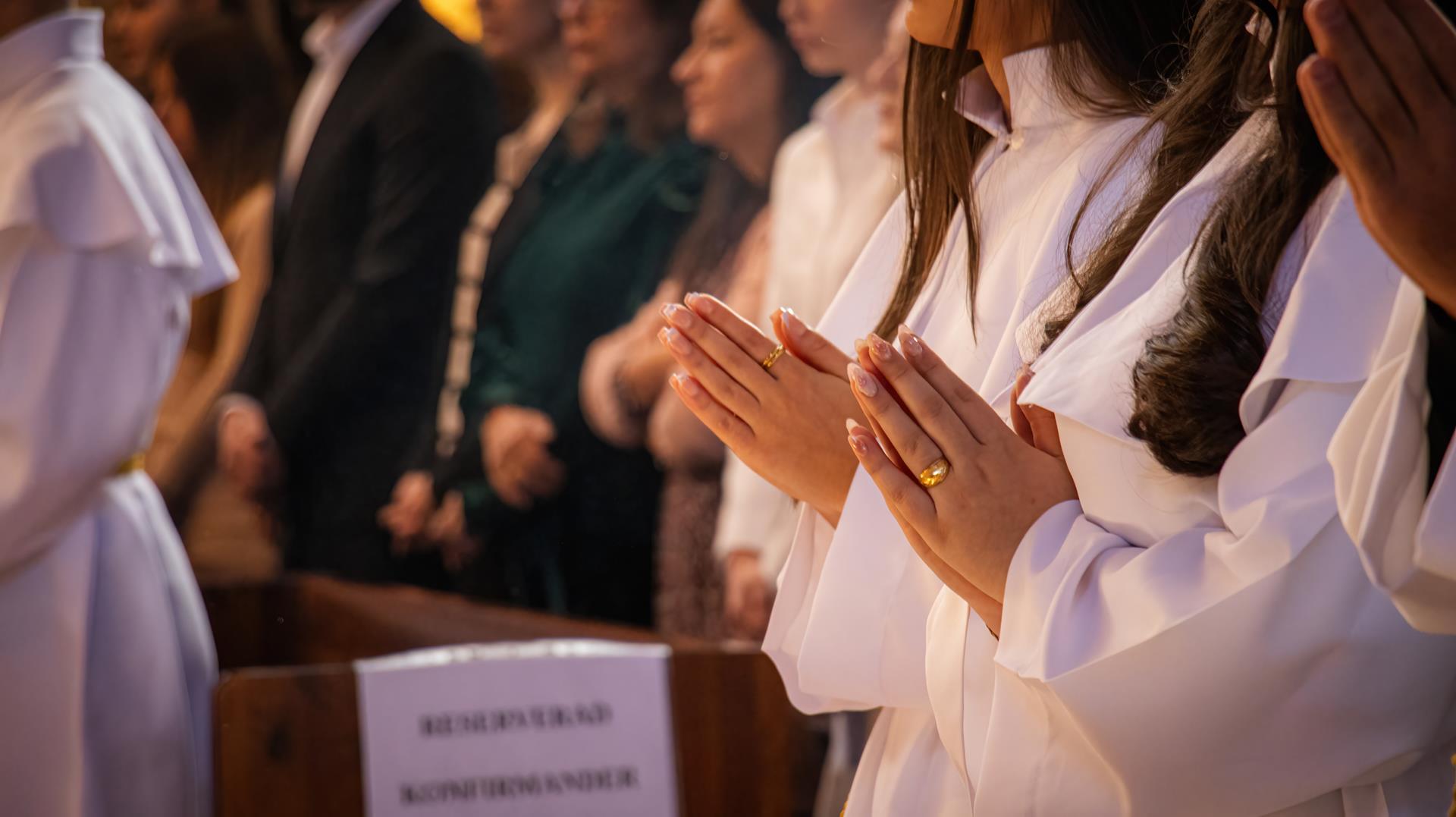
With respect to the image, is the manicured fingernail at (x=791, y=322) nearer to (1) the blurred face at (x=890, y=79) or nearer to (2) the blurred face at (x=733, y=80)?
(1) the blurred face at (x=890, y=79)

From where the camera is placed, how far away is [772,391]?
5.71 ft

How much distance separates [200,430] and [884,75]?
3.43m

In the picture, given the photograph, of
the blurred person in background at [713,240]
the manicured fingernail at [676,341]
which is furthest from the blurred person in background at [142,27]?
the manicured fingernail at [676,341]

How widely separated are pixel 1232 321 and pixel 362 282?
169 inches

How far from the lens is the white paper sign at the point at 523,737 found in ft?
8.55

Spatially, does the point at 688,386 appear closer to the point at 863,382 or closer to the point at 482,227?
the point at 863,382

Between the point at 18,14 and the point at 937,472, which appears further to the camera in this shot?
the point at 18,14

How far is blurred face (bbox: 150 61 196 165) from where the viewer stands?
6180 mm

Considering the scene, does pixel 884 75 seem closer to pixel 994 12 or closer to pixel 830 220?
pixel 830 220

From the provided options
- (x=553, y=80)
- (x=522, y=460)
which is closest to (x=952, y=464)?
(x=522, y=460)

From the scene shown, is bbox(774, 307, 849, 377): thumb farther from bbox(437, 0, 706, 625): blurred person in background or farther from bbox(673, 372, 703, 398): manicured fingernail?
bbox(437, 0, 706, 625): blurred person in background

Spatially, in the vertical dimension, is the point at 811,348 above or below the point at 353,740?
above

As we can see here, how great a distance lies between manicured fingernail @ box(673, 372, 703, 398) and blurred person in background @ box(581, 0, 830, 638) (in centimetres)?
198

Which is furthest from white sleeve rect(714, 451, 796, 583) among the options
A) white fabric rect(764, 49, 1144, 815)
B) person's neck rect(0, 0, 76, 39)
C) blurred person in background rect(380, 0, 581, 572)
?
person's neck rect(0, 0, 76, 39)
